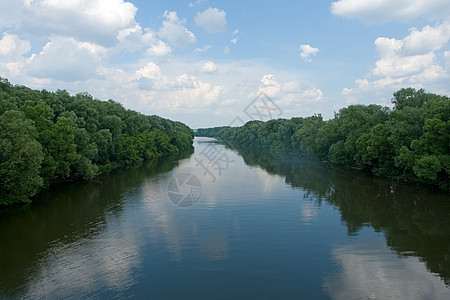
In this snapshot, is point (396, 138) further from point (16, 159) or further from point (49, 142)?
point (16, 159)

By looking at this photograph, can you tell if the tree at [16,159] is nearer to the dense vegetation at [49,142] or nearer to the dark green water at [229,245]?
the dense vegetation at [49,142]

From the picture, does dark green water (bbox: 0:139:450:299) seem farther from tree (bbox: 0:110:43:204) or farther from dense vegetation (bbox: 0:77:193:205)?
dense vegetation (bbox: 0:77:193:205)

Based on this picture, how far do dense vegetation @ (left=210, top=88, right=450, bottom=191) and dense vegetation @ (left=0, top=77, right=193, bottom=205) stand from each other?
34.0 meters

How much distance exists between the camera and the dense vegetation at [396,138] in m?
32.9

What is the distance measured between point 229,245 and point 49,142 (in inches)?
948

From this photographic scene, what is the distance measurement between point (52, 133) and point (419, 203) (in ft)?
114

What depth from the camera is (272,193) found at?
35375 mm

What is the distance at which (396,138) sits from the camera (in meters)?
39.7

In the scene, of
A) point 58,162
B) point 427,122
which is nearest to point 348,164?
point 427,122

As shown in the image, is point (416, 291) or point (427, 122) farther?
point (427, 122)

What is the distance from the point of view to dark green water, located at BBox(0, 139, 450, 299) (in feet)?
50.8

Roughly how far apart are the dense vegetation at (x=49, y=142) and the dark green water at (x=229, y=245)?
8.49 ft

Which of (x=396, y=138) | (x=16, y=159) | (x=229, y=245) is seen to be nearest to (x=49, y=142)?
(x=16, y=159)

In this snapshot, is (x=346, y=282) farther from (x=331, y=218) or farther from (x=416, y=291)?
(x=331, y=218)
